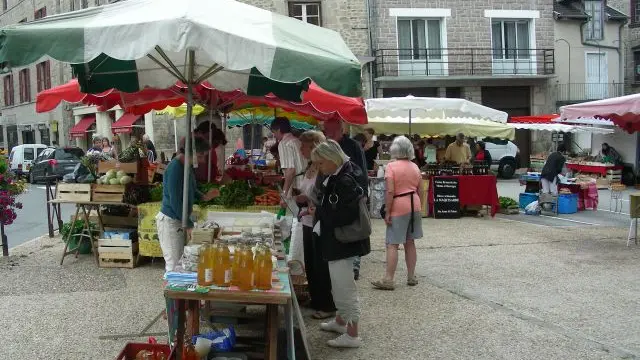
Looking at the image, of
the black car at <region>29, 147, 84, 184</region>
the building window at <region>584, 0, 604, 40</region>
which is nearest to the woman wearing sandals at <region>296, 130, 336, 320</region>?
the black car at <region>29, 147, 84, 184</region>

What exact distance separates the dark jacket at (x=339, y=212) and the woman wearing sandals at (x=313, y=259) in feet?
3.11

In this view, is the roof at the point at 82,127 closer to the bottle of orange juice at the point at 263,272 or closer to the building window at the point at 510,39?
the building window at the point at 510,39

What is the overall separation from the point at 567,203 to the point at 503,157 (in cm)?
1162

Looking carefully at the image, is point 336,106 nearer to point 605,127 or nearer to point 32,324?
point 32,324

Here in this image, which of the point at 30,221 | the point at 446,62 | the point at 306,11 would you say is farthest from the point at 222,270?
the point at 446,62

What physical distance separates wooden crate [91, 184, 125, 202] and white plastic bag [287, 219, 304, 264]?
3.08 m

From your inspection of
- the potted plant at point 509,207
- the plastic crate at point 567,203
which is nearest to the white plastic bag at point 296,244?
the potted plant at point 509,207

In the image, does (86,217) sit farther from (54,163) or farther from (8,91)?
(8,91)

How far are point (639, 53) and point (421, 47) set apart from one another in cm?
1372

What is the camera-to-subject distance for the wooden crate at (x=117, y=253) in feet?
25.5

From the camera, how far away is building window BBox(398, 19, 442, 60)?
2508cm

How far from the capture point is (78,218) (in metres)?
8.40

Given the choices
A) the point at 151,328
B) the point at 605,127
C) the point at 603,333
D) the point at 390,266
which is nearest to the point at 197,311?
the point at 151,328

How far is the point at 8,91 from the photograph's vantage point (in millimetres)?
41656
